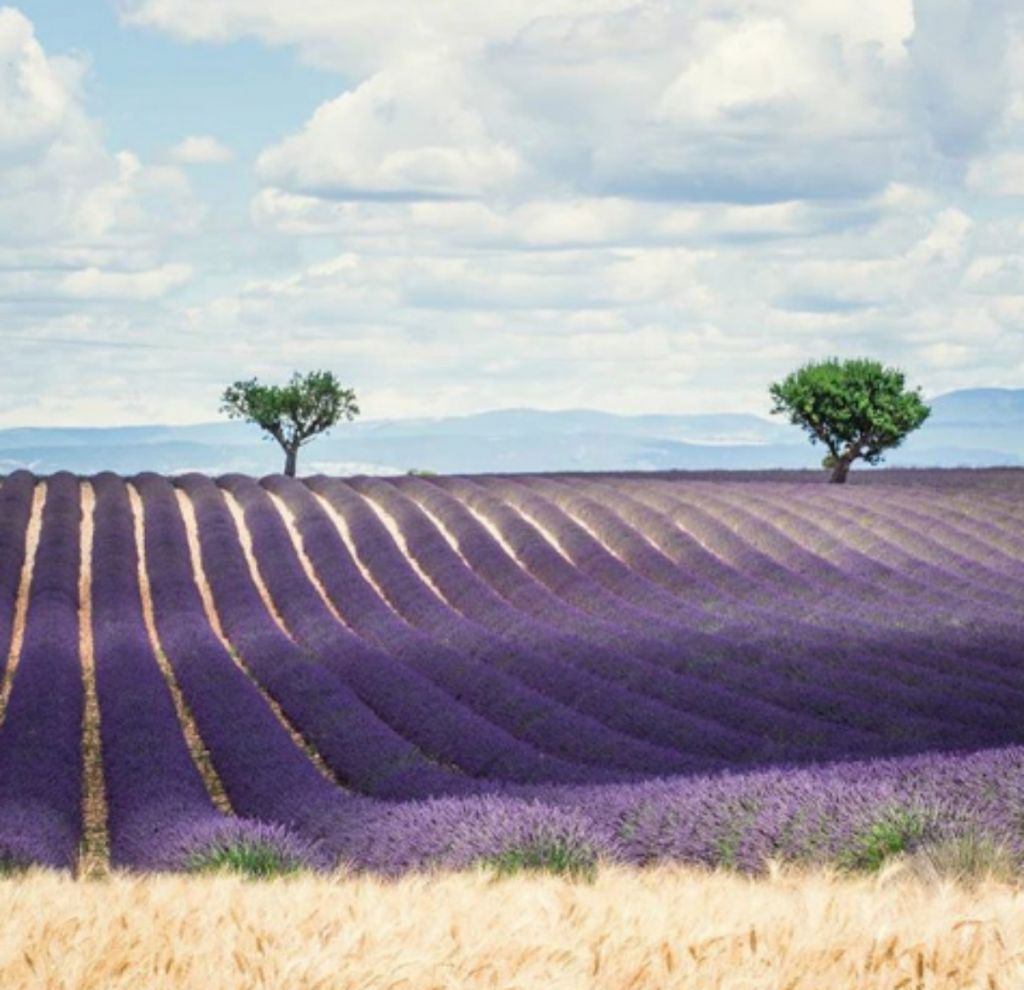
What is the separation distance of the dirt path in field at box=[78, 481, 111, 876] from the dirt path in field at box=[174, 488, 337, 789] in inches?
67.3

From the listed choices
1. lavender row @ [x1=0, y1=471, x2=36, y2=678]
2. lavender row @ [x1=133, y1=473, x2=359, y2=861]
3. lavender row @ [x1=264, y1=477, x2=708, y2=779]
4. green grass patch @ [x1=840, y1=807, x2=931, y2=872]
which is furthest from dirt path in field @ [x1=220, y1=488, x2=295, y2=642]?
green grass patch @ [x1=840, y1=807, x2=931, y2=872]

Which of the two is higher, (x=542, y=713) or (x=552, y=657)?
(x=552, y=657)

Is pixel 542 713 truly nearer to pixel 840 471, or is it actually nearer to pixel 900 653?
pixel 900 653

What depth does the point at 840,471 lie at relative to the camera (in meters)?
51.3

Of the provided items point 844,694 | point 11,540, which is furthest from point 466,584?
point 844,694

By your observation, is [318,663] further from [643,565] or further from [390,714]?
[643,565]

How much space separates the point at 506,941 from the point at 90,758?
46.5 ft

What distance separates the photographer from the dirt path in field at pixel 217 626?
17.8 metres

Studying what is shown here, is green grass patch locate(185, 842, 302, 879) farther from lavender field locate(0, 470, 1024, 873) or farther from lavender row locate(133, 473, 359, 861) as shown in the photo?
lavender row locate(133, 473, 359, 861)

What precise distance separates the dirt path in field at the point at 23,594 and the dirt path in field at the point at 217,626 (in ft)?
8.56

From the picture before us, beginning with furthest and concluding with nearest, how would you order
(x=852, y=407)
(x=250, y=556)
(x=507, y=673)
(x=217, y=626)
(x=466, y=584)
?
(x=852, y=407), (x=250, y=556), (x=466, y=584), (x=217, y=626), (x=507, y=673)

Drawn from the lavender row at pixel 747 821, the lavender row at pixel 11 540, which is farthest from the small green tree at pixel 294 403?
the lavender row at pixel 747 821

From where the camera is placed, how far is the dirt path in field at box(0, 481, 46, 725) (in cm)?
2215

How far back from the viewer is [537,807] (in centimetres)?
985
